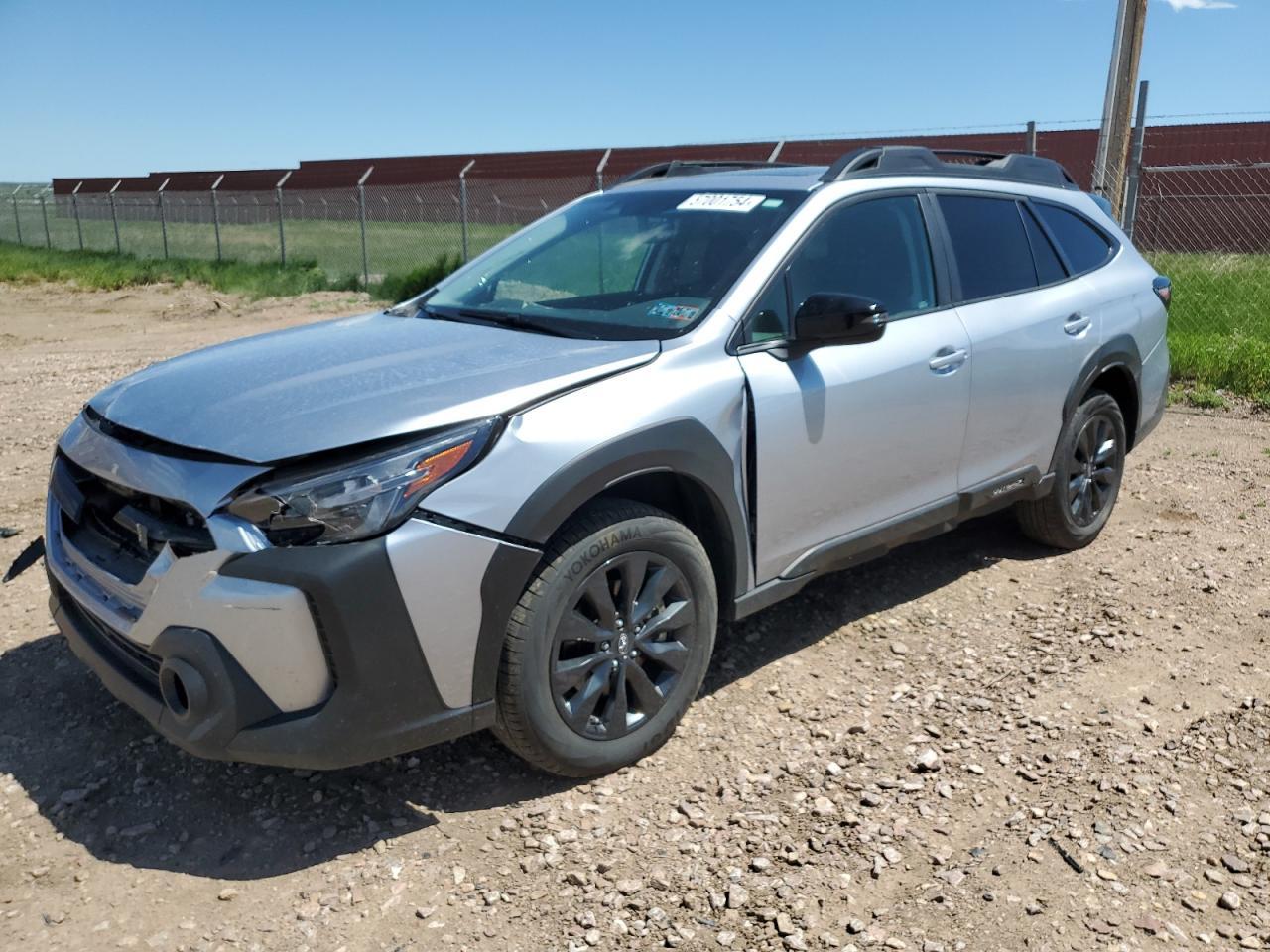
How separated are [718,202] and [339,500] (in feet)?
6.62

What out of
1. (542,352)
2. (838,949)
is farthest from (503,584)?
(838,949)

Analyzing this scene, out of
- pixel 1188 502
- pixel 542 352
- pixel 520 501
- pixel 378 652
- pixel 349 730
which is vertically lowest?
pixel 1188 502

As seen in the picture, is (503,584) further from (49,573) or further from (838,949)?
(49,573)

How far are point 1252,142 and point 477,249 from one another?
16601mm

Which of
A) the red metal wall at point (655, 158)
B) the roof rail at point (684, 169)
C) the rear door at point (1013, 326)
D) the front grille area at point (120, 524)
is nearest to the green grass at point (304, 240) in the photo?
the red metal wall at point (655, 158)

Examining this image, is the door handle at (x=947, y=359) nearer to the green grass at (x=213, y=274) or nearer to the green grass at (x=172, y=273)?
the green grass at (x=213, y=274)

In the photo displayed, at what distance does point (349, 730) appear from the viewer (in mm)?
2730

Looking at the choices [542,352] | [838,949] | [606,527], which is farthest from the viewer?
[542,352]

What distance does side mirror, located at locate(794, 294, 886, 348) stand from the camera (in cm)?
350

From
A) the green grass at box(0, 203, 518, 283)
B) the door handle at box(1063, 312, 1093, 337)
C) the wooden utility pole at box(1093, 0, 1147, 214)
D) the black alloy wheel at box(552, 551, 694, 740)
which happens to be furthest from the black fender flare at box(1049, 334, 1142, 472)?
the green grass at box(0, 203, 518, 283)

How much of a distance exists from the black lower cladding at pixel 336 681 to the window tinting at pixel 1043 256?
3.19 m

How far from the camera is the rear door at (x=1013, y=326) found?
171 inches

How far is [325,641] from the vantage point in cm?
266

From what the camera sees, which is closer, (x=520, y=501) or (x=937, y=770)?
(x=520, y=501)
